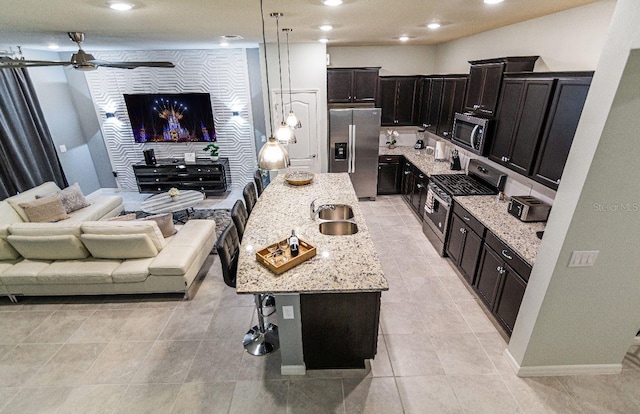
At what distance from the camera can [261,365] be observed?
2553 millimetres

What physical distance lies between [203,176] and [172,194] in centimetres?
134

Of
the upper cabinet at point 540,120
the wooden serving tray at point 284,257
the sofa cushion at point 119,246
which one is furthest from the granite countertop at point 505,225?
the sofa cushion at point 119,246

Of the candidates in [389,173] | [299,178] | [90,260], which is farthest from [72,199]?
[389,173]

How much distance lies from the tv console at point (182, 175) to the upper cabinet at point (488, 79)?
15.1 ft

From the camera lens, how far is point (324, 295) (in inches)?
88.5

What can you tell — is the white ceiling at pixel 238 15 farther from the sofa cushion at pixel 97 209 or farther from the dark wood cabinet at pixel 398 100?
the sofa cushion at pixel 97 209

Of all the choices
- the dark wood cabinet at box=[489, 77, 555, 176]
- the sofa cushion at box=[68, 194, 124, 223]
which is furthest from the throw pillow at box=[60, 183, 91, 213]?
the dark wood cabinet at box=[489, 77, 555, 176]

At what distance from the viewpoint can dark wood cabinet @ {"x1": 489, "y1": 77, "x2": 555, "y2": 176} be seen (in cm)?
268

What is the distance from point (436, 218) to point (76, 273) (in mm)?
4298

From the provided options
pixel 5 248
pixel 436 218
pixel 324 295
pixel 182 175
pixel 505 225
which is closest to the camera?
pixel 324 295

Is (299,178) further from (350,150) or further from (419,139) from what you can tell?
(419,139)

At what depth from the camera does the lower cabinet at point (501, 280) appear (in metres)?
2.52

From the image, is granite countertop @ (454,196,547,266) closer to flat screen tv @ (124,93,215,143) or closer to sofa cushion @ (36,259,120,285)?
sofa cushion @ (36,259,120,285)

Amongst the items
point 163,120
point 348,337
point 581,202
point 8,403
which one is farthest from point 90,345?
point 163,120
